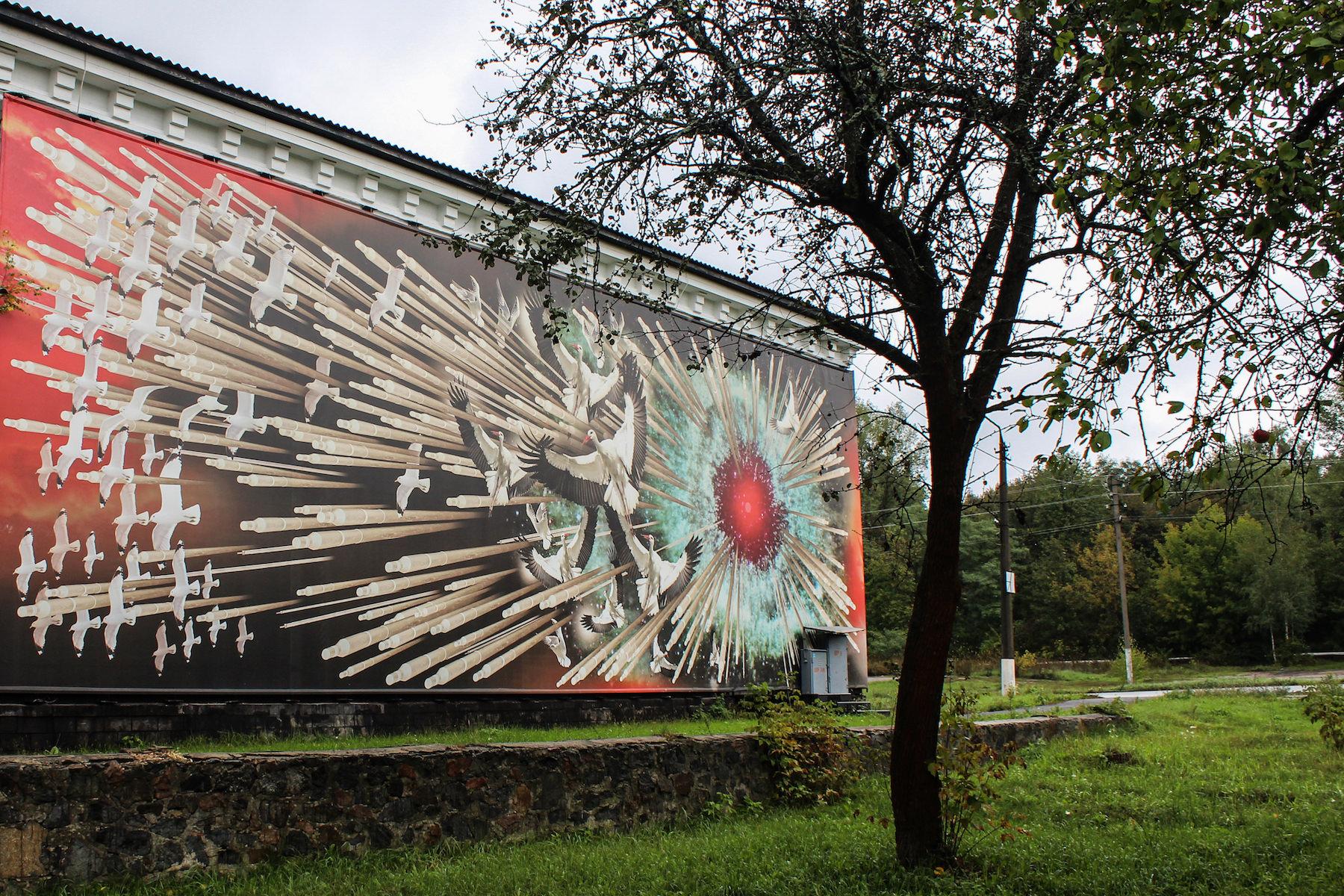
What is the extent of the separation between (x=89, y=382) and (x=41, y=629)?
245 centimetres

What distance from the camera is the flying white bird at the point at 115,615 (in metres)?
10.0

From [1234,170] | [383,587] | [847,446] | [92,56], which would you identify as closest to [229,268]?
[92,56]

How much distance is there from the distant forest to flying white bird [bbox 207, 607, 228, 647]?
2119cm

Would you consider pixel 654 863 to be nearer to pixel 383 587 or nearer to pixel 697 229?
pixel 697 229

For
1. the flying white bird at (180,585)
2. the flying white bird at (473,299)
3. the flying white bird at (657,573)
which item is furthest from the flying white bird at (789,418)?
the flying white bird at (180,585)

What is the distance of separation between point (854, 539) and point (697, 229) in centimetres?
1429

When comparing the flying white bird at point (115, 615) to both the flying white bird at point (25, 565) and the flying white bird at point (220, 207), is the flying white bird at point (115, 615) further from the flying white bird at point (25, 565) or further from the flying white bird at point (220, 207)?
the flying white bird at point (220, 207)

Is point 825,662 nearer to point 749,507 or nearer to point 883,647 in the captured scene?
point 749,507

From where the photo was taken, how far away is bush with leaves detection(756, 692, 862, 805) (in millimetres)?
10000

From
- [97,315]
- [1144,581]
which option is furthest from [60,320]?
[1144,581]

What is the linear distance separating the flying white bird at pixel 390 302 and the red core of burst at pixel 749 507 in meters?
6.57

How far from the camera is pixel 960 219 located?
26.1 ft

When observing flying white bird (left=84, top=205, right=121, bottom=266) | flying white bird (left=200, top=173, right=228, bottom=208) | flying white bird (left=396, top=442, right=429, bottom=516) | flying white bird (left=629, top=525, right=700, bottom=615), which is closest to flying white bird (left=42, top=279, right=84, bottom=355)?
flying white bird (left=84, top=205, right=121, bottom=266)

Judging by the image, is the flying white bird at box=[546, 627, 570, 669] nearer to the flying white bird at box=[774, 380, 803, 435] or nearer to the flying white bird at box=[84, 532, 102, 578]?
the flying white bird at box=[84, 532, 102, 578]
